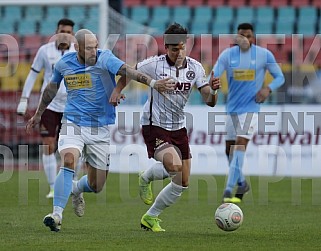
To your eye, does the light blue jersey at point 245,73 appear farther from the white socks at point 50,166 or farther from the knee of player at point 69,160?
the knee of player at point 69,160

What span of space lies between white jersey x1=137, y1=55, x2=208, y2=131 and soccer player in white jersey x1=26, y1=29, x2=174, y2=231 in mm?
409

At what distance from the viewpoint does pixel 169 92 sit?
29.6ft

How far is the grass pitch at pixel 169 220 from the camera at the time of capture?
7656mm

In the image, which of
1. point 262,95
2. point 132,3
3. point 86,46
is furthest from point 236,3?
point 86,46

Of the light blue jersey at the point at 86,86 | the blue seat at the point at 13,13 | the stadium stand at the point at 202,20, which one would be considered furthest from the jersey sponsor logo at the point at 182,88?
the blue seat at the point at 13,13

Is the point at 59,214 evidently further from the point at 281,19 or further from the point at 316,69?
the point at 281,19

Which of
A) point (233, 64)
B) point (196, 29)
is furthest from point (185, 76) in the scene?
point (196, 29)

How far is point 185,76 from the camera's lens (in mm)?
9016

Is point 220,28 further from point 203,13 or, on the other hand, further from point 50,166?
point 50,166

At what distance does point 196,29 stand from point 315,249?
17948mm

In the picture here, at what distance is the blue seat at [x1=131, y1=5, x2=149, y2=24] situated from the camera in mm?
26062

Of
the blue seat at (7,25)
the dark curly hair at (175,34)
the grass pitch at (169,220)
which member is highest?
the blue seat at (7,25)

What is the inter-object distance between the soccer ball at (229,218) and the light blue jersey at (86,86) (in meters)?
1.74

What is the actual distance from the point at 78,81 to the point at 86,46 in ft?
1.41
